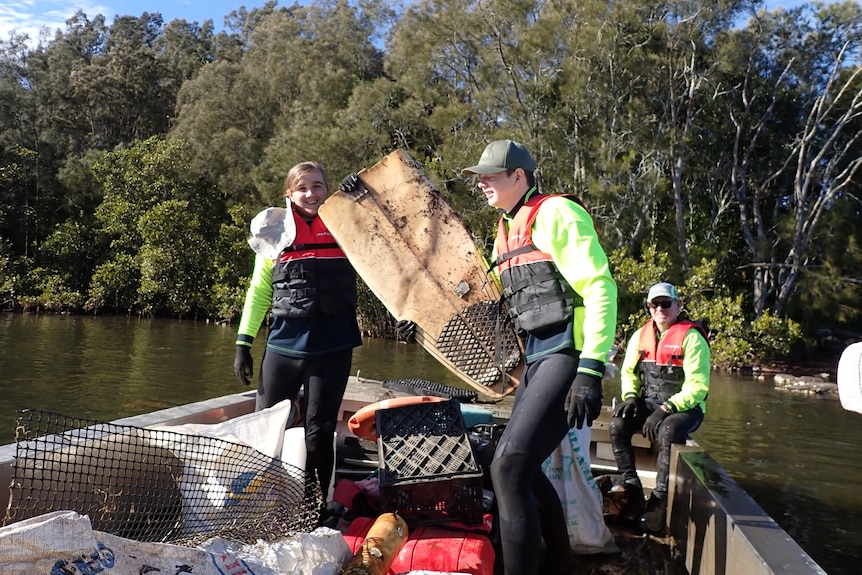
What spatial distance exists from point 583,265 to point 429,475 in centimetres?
121

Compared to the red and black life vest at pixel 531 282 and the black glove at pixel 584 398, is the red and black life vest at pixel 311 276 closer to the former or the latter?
the red and black life vest at pixel 531 282

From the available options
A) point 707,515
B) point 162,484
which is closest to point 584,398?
point 707,515

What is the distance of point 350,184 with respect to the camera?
14.1ft

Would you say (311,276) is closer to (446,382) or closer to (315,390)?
(315,390)

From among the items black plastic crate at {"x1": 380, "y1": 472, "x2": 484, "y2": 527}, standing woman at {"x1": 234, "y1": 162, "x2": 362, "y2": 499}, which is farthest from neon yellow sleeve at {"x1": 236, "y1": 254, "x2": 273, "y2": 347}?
black plastic crate at {"x1": 380, "y1": 472, "x2": 484, "y2": 527}

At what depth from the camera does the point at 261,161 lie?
114 ft

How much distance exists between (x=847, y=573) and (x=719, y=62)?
23396mm

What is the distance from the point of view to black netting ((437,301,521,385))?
396 cm

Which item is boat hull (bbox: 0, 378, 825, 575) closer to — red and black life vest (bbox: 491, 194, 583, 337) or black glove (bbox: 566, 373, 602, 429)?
black glove (bbox: 566, 373, 602, 429)

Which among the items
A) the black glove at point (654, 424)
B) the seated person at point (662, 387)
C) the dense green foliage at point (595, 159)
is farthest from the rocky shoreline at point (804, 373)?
the black glove at point (654, 424)

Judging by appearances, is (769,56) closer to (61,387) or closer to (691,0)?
(691,0)

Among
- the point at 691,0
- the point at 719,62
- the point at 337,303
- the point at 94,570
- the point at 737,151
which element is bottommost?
the point at 94,570

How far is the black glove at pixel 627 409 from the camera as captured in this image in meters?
4.94

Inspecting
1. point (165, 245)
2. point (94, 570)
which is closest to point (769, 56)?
point (165, 245)
